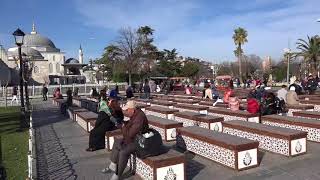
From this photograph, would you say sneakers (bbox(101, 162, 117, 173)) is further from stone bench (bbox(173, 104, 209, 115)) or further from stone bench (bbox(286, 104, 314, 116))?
stone bench (bbox(286, 104, 314, 116))

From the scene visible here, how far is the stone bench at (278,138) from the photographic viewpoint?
8453 millimetres

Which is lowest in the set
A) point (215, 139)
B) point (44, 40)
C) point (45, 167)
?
point (45, 167)

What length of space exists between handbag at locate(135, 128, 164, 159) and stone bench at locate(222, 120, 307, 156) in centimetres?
304

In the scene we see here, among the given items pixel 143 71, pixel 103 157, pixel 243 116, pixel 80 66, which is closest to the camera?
pixel 103 157

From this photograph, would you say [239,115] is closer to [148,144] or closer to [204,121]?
[204,121]

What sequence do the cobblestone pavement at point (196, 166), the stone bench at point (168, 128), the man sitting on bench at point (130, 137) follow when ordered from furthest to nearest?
1. the stone bench at point (168, 128)
2. the cobblestone pavement at point (196, 166)
3. the man sitting on bench at point (130, 137)

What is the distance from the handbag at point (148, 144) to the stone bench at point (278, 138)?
304 centimetres

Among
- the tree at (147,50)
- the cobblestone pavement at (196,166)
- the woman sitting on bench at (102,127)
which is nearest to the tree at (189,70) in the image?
the tree at (147,50)

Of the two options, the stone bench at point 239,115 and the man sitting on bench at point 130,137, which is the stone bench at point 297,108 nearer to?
the stone bench at point 239,115

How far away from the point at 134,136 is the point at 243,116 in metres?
5.90

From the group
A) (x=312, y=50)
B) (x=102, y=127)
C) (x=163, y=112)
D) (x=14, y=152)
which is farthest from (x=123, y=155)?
(x=312, y=50)

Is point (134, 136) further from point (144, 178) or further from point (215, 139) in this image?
point (215, 139)

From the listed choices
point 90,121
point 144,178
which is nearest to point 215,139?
→ point 144,178

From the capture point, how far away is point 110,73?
73.2 meters
